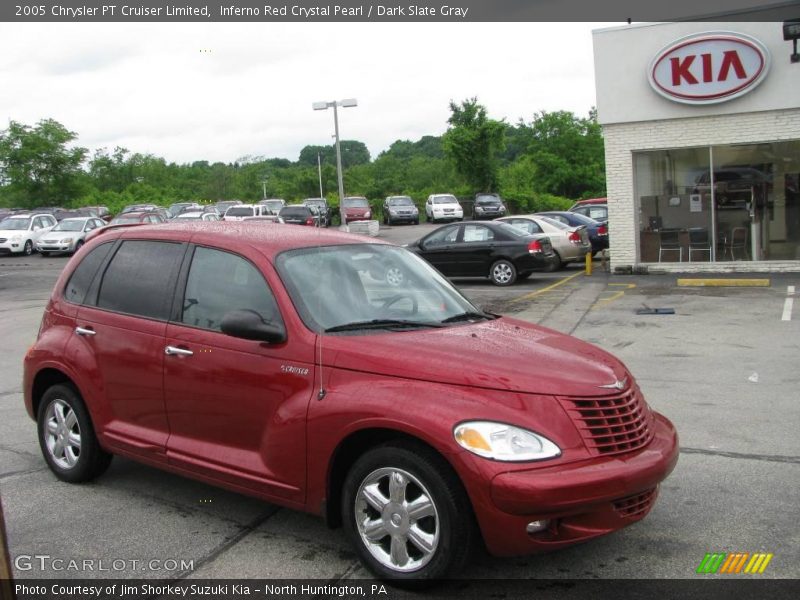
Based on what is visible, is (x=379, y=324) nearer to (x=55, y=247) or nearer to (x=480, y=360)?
(x=480, y=360)

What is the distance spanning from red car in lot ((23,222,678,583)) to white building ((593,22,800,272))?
49.4 feet

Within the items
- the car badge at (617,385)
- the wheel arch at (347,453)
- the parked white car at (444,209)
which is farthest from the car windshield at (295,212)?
the car badge at (617,385)

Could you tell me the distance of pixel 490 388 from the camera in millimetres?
4000

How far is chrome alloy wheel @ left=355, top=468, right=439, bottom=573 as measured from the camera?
156 inches

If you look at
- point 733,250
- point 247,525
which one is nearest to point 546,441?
point 247,525

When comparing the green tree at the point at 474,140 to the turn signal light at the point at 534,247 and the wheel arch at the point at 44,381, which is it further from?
the wheel arch at the point at 44,381

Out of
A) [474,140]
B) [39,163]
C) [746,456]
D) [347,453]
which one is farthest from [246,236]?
[39,163]

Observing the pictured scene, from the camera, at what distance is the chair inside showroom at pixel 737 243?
18.9 m

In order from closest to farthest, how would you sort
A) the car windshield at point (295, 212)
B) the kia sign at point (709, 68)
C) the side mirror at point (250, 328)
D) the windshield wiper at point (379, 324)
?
the side mirror at point (250, 328)
the windshield wiper at point (379, 324)
the kia sign at point (709, 68)
the car windshield at point (295, 212)

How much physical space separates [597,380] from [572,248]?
1815cm

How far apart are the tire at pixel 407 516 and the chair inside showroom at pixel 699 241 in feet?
54.9

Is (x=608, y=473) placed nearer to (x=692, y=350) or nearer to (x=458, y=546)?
(x=458, y=546)

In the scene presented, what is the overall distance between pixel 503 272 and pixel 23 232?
2445 cm

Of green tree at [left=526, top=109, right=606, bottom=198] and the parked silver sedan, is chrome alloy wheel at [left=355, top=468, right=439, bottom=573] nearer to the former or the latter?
the parked silver sedan
